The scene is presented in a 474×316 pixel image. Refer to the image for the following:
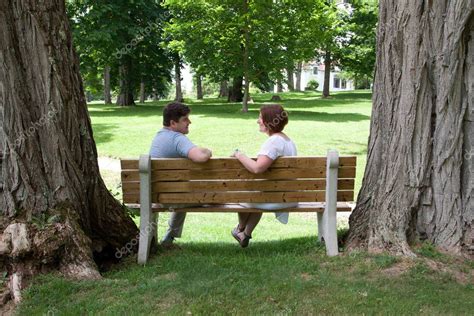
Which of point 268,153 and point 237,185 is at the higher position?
point 268,153

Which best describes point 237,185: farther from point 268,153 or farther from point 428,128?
point 428,128

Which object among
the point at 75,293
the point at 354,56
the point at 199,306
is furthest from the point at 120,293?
the point at 354,56

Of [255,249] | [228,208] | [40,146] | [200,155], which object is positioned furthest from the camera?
[255,249]

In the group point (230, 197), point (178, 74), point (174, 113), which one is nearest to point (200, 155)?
point (230, 197)

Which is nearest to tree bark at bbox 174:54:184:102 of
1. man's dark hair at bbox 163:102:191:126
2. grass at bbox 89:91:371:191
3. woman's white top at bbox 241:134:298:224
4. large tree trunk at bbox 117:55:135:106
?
large tree trunk at bbox 117:55:135:106

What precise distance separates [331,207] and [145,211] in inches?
71.0

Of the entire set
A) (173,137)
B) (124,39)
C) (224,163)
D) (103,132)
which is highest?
(124,39)

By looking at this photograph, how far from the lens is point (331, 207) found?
5152 millimetres

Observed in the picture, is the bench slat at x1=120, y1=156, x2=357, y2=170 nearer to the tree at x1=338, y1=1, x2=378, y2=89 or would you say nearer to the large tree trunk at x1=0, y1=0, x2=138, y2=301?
the large tree trunk at x1=0, y1=0, x2=138, y2=301

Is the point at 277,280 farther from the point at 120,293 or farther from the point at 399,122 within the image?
the point at 399,122

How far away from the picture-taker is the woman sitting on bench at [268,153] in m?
4.96

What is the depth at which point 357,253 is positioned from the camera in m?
4.85

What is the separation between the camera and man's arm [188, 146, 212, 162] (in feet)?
16.1

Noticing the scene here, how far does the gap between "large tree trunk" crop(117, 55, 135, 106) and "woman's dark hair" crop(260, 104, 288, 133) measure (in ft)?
107
